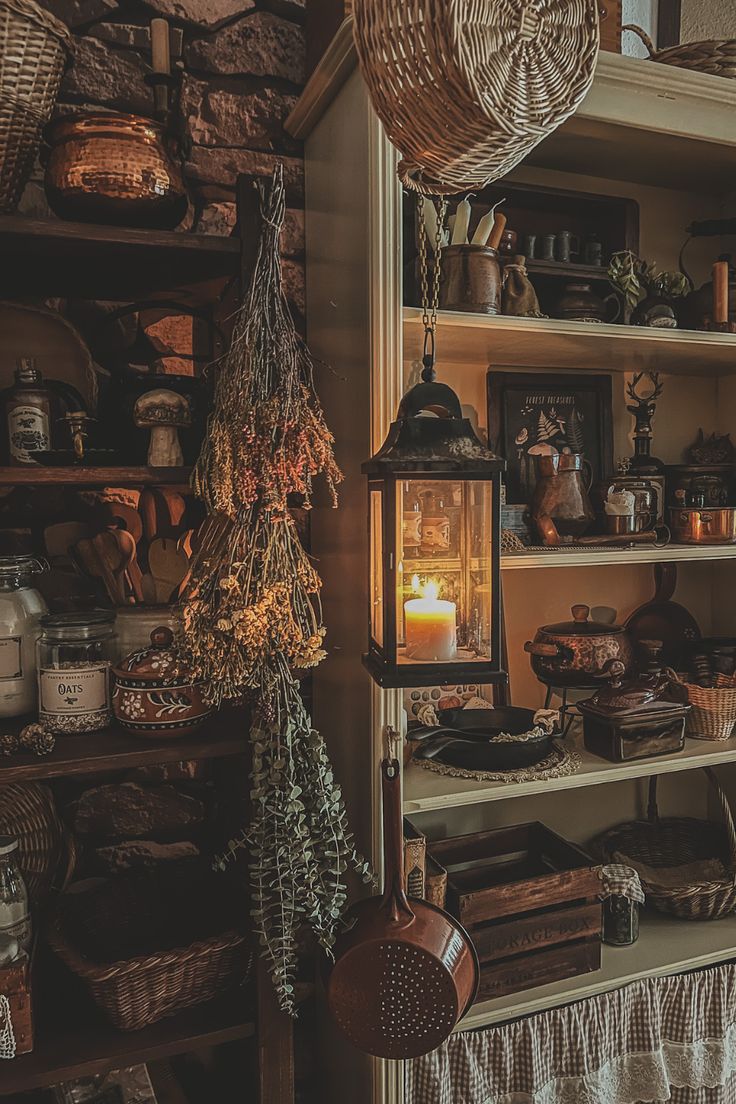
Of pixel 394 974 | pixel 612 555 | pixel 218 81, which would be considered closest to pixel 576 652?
pixel 612 555

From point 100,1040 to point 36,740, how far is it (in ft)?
1.70

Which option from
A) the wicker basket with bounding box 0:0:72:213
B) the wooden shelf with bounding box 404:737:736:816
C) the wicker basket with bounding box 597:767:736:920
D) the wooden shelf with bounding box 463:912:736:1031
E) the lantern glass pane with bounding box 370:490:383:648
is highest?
the wicker basket with bounding box 0:0:72:213

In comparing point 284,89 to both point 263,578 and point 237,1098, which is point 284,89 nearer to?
point 263,578

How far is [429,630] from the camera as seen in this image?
1240 millimetres

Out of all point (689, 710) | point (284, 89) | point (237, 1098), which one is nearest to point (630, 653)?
point (689, 710)

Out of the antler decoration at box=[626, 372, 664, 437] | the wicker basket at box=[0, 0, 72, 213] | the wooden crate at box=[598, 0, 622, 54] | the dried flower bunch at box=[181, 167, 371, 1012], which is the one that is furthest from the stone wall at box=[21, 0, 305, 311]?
the antler decoration at box=[626, 372, 664, 437]

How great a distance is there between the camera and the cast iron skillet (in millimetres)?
1582

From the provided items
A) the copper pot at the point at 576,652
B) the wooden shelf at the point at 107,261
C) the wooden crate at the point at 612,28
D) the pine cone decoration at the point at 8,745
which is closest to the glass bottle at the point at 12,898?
the pine cone decoration at the point at 8,745

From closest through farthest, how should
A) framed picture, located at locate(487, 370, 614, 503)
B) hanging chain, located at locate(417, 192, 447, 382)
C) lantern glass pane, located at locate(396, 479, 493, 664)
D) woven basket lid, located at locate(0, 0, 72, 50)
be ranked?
1. woven basket lid, located at locate(0, 0, 72, 50)
2. lantern glass pane, located at locate(396, 479, 493, 664)
3. hanging chain, located at locate(417, 192, 447, 382)
4. framed picture, located at locate(487, 370, 614, 503)

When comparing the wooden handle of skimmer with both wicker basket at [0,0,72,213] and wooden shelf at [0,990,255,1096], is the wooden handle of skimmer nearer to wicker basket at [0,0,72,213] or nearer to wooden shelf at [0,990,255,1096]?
wooden shelf at [0,990,255,1096]

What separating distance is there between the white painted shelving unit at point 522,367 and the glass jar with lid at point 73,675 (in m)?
0.46

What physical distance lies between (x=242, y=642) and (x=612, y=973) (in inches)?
43.0

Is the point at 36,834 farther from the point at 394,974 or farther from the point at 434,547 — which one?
the point at 434,547

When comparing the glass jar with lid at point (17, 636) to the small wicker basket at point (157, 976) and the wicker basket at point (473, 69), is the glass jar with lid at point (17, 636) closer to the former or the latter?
the small wicker basket at point (157, 976)
